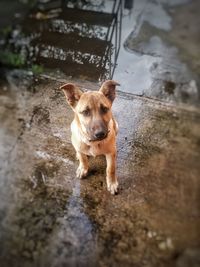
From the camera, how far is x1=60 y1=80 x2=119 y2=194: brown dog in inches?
147

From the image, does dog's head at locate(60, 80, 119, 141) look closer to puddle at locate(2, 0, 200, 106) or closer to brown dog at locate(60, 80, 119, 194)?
brown dog at locate(60, 80, 119, 194)

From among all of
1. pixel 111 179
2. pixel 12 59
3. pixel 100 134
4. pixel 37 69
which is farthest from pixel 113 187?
pixel 12 59

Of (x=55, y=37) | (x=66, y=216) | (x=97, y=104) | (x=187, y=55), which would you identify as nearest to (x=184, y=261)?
(x=66, y=216)

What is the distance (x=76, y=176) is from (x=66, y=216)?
606mm

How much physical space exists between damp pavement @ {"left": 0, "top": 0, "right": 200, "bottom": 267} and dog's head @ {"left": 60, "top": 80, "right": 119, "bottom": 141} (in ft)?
3.41

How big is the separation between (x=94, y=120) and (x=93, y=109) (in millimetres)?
132

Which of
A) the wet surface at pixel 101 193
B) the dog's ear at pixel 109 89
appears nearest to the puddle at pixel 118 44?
the wet surface at pixel 101 193

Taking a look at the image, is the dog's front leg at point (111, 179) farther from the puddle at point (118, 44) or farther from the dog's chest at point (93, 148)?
the puddle at point (118, 44)

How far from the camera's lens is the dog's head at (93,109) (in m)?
3.70

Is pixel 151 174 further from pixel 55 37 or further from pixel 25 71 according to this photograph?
pixel 55 37

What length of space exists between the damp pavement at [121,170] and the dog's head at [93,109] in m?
1.04

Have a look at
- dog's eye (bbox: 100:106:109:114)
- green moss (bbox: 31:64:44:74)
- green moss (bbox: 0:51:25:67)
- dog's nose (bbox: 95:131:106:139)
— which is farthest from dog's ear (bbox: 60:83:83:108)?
green moss (bbox: 0:51:25:67)

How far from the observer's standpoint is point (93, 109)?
12.4 ft

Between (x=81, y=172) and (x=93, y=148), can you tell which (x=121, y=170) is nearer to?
(x=81, y=172)
